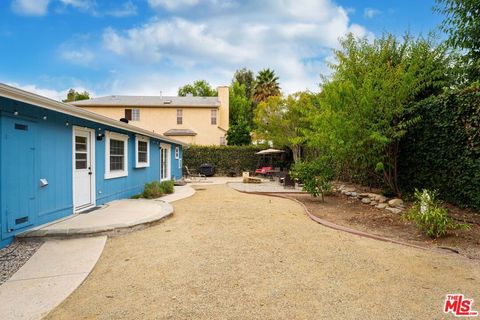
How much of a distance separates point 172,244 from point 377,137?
537 cm

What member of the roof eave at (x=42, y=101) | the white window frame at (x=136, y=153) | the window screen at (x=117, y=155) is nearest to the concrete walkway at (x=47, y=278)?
the roof eave at (x=42, y=101)

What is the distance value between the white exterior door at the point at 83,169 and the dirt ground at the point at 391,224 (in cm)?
618

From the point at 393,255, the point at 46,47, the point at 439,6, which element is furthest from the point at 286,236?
the point at 46,47

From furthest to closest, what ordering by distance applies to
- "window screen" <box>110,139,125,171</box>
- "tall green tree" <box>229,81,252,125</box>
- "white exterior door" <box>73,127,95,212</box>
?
"tall green tree" <box>229,81,252,125</box>, "window screen" <box>110,139,125,171</box>, "white exterior door" <box>73,127,95,212</box>

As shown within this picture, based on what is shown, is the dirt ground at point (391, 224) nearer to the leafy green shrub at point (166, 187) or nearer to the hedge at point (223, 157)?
the leafy green shrub at point (166, 187)

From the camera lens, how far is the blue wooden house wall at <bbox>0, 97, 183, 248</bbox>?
435 cm

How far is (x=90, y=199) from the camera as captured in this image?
23.1ft

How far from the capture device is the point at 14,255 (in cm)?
397

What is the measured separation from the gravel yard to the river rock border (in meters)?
7.80

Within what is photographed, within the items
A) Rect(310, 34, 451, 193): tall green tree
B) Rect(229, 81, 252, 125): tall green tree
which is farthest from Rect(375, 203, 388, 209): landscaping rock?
Rect(229, 81, 252, 125): tall green tree

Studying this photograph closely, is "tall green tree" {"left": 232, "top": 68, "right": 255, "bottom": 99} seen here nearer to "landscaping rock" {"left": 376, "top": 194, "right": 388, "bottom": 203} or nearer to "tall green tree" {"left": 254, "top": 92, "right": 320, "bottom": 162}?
"tall green tree" {"left": 254, "top": 92, "right": 320, "bottom": 162}

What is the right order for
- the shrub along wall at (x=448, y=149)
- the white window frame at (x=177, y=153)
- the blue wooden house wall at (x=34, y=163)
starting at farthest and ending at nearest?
the white window frame at (x=177, y=153) < the shrub along wall at (x=448, y=149) < the blue wooden house wall at (x=34, y=163)

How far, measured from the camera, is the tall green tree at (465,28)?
22.6 ft

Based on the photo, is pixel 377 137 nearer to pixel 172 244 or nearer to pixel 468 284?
pixel 468 284
